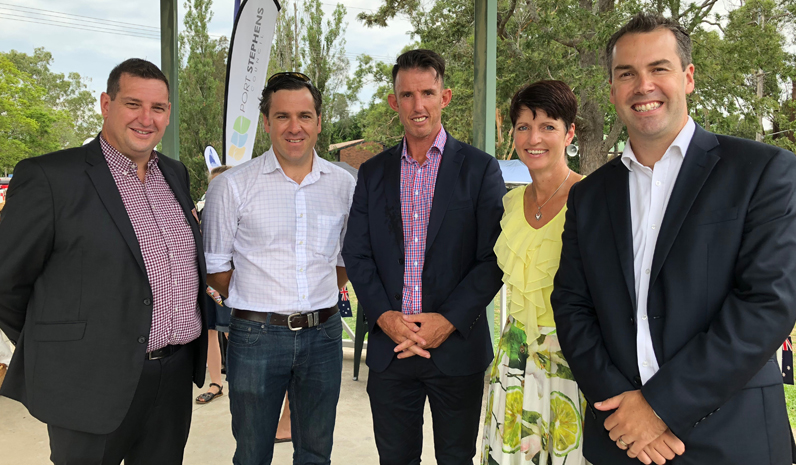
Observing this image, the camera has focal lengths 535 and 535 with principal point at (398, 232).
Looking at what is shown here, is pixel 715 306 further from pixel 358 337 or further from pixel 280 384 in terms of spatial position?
pixel 358 337

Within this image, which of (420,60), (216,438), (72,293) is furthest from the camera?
(216,438)

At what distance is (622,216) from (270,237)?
1.44 metres

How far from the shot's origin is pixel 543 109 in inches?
83.6

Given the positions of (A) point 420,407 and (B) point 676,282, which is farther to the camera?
(A) point 420,407

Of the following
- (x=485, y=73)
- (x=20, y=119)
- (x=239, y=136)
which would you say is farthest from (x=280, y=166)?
(x=20, y=119)

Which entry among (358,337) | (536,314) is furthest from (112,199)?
(358,337)

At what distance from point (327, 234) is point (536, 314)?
1.00m

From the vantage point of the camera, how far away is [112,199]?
6.51ft

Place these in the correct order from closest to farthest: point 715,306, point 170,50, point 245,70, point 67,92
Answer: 1. point 715,306
2. point 170,50
3. point 245,70
4. point 67,92

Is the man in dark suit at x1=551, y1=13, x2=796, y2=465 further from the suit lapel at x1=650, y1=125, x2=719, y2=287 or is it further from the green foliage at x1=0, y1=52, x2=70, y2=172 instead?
the green foliage at x1=0, y1=52, x2=70, y2=172

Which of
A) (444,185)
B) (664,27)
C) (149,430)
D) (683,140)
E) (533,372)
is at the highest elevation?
(664,27)

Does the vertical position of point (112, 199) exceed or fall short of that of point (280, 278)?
it exceeds it

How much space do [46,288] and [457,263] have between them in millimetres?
1544

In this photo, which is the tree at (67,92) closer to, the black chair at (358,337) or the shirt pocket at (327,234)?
the black chair at (358,337)
